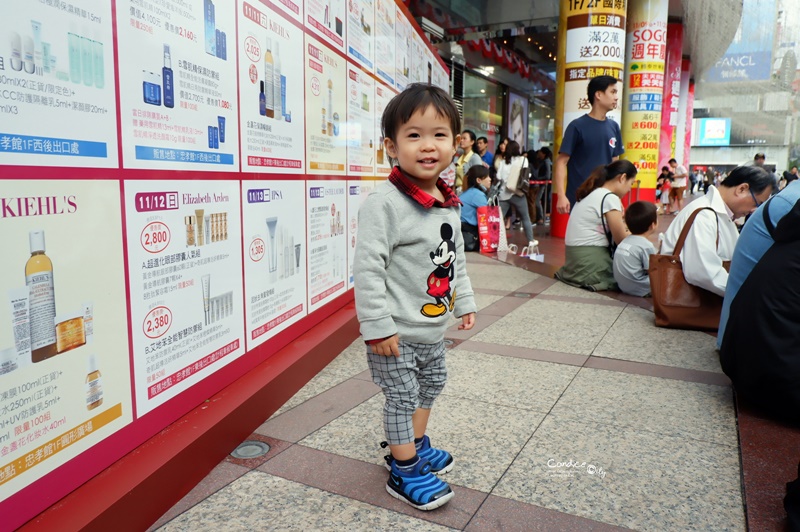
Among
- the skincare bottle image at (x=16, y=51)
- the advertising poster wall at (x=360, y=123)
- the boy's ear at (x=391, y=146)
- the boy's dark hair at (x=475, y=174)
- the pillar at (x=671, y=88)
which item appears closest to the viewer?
the skincare bottle image at (x=16, y=51)

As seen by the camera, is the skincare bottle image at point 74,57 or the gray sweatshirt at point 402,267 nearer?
the skincare bottle image at point 74,57

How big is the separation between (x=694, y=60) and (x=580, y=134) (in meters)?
20.8

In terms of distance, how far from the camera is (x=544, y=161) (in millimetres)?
13789

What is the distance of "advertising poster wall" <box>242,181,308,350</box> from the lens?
104 inches

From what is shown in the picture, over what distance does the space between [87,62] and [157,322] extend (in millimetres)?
861

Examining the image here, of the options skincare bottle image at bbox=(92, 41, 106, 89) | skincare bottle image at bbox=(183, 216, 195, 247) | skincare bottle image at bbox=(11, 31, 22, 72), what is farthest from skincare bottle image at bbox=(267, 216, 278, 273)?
skincare bottle image at bbox=(11, 31, 22, 72)

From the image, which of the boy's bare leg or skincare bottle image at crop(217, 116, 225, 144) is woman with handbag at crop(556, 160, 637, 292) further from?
skincare bottle image at crop(217, 116, 225, 144)

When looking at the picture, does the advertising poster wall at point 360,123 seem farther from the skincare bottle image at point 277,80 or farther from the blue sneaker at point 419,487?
the blue sneaker at point 419,487

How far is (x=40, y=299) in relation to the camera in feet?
4.99

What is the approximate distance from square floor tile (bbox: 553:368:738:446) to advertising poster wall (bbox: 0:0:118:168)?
2314 millimetres

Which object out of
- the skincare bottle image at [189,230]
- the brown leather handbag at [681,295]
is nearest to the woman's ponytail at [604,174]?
the brown leather handbag at [681,295]

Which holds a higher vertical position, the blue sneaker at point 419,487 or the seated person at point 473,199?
the seated person at point 473,199

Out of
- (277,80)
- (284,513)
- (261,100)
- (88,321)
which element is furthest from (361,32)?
(284,513)

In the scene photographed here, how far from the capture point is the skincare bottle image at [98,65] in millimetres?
1689
